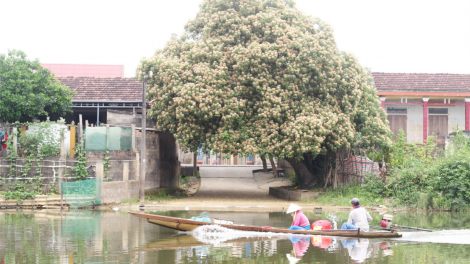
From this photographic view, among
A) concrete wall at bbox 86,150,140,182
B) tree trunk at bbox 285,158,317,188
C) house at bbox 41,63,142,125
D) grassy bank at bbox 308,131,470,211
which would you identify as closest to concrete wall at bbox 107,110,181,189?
concrete wall at bbox 86,150,140,182

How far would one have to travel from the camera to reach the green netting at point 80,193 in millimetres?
22219

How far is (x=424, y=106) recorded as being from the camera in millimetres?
30750

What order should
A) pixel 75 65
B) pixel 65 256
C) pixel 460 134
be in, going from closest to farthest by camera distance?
pixel 65 256 < pixel 460 134 < pixel 75 65

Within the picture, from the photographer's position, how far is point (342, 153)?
86.7 ft

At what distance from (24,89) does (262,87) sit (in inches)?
483

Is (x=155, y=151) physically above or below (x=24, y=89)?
below

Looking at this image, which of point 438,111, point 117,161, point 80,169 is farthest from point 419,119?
point 80,169

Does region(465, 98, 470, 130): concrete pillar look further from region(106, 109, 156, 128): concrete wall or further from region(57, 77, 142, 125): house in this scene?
region(57, 77, 142, 125): house

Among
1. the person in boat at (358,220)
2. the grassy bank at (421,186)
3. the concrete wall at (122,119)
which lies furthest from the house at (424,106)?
the person in boat at (358,220)

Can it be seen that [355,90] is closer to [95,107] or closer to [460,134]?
[460,134]

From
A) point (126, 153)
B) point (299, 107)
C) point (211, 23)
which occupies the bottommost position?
point (126, 153)

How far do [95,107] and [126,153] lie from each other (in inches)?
292

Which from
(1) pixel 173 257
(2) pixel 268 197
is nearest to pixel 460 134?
(2) pixel 268 197

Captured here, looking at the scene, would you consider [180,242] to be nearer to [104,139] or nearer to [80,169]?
[80,169]
